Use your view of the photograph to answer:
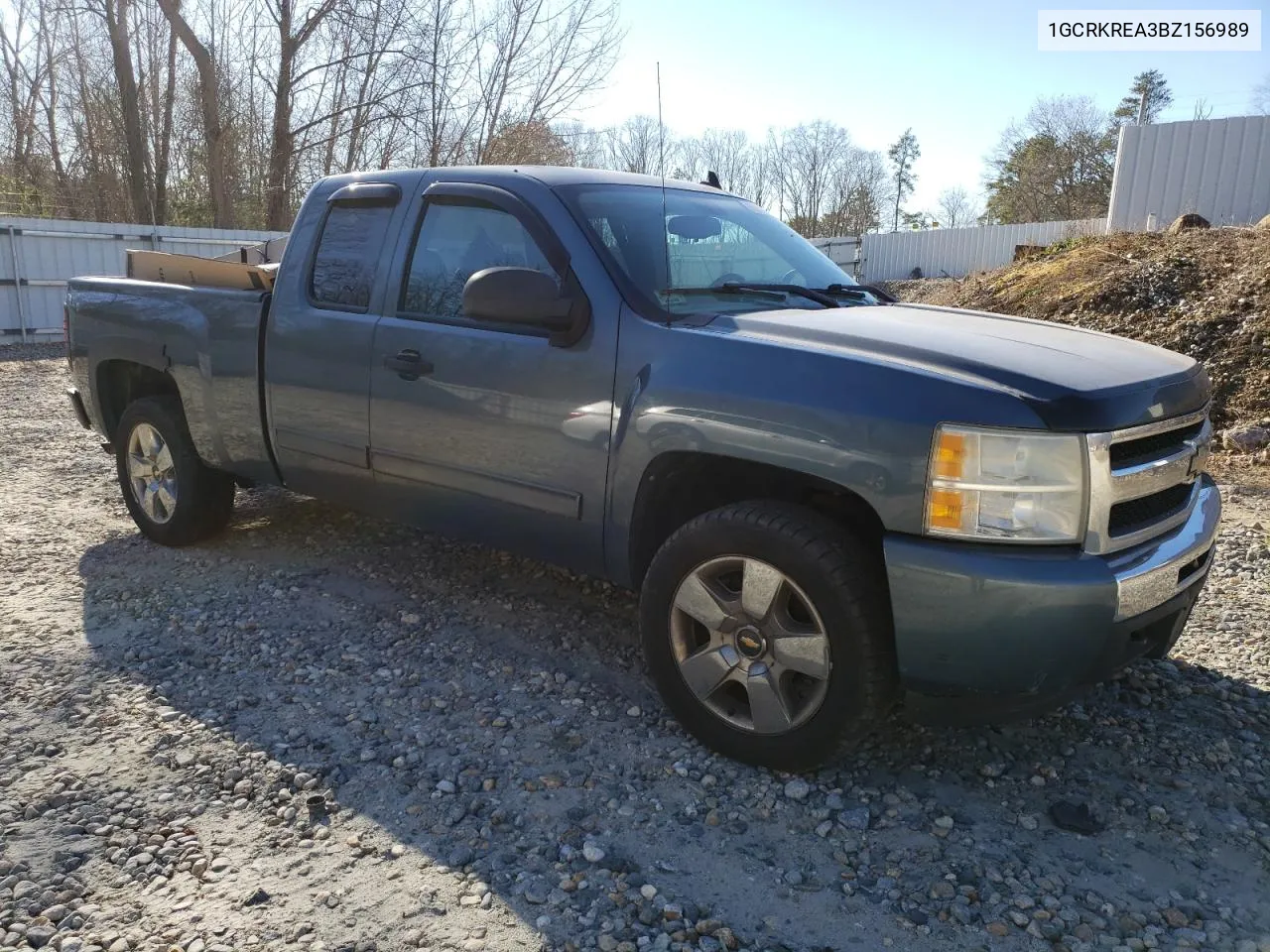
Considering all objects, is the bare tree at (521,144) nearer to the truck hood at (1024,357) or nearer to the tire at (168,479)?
the tire at (168,479)

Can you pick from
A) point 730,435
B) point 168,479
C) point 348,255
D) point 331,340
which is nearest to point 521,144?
point 168,479

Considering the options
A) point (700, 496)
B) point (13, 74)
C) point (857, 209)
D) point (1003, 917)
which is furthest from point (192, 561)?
point (857, 209)

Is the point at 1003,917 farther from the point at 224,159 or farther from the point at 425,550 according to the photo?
the point at 224,159

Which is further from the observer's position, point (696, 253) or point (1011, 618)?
point (696, 253)

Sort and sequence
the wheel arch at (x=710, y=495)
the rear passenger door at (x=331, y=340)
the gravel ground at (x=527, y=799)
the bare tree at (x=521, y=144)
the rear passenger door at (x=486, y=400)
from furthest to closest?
the bare tree at (x=521, y=144)
the rear passenger door at (x=331, y=340)
the rear passenger door at (x=486, y=400)
the wheel arch at (x=710, y=495)
the gravel ground at (x=527, y=799)

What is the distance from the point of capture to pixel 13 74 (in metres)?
27.6

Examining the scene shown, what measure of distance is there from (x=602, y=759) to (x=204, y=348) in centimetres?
285

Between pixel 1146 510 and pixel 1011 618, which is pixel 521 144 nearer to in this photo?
pixel 1146 510

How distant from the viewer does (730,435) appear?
285 centimetres

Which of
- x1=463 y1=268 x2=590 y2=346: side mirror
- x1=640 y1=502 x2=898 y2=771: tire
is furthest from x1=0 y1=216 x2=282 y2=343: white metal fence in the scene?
x1=640 y1=502 x2=898 y2=771: tire

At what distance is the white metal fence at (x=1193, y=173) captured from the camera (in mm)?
13656

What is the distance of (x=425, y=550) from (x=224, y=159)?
21.8 metres

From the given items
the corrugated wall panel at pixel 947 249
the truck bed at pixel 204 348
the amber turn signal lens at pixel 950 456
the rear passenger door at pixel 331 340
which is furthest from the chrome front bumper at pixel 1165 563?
the corrugated wall panel at pixel 947 249

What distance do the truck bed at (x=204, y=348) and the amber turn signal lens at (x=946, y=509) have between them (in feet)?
10.2
